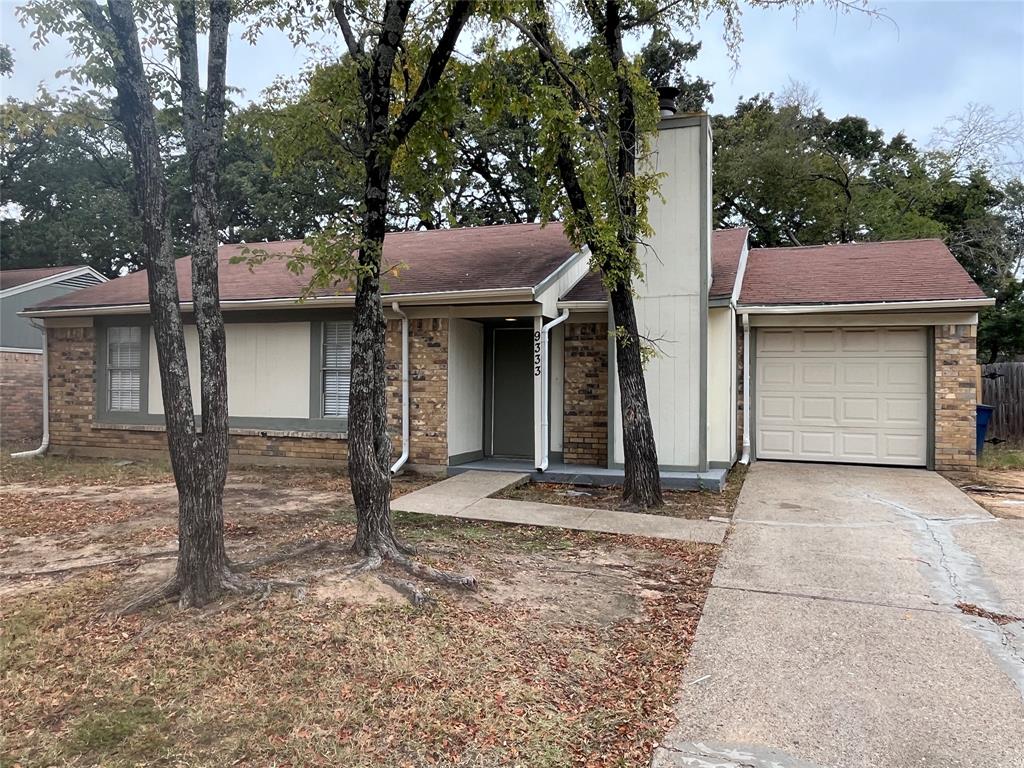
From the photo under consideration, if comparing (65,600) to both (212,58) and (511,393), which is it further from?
(511,393)

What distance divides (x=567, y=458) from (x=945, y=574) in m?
5.22

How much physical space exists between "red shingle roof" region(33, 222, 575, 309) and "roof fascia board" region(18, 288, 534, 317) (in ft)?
0.40

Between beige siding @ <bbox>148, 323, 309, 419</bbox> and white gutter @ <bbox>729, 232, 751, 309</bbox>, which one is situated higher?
white gutter @ <bbox>729, 232, 751, 309</bbox>

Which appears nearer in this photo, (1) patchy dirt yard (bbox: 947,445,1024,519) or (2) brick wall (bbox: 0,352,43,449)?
(1) patchy dirt yard (bbox: 947,445,1024,519)

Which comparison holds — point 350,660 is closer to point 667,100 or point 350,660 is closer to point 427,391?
point 427,391

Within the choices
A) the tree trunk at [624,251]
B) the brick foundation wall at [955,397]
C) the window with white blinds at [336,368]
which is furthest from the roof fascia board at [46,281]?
the brick foundation wall at [955,397]

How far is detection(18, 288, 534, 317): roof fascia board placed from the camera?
321 inches

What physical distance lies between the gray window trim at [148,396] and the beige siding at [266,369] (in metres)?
0.09

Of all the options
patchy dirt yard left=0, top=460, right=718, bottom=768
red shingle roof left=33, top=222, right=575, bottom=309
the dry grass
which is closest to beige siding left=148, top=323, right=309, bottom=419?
red shingle roof left=33, top=222, right=575, bottom=309

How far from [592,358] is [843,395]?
13.1ft

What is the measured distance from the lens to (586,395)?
30.8 feet

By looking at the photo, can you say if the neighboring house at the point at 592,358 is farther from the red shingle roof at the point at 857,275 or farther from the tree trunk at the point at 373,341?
the tree trunk at the point at 373,341

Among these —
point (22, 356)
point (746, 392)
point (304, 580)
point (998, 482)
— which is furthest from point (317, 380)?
point (22, 356)

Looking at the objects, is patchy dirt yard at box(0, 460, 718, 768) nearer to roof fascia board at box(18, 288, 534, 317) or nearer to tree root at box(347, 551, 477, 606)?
tree root at box(347, 551, 477, 606)
